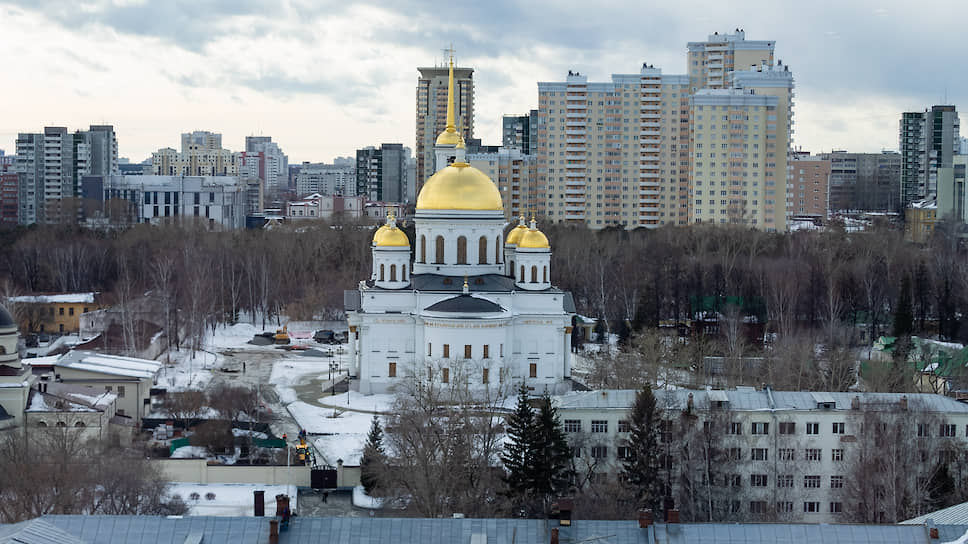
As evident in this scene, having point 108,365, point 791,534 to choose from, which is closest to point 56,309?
point 108,365

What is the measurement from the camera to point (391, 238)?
3894 cm

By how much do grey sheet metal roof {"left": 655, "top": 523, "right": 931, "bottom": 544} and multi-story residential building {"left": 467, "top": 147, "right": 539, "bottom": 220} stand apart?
6015 centimetres

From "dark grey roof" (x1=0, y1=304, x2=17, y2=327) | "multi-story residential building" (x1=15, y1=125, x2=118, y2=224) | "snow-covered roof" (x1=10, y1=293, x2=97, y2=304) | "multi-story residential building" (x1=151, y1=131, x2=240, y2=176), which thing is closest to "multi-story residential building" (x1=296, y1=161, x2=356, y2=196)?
"multi-story residential building" (x1=151, y1=131, x2=240, y2=176)

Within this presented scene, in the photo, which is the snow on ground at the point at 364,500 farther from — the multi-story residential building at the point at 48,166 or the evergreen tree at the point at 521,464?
the multi-story residential building at the point at 48,166

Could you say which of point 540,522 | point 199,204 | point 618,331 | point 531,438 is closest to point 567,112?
point 618,331

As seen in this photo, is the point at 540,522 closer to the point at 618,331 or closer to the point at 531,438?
the point at 531,438

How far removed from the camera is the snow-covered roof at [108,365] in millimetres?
34812

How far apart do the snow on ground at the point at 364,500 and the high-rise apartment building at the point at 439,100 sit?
8635 centimetres

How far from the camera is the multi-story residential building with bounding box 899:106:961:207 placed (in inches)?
4363

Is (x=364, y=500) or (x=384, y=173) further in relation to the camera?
(x=384, y=173)

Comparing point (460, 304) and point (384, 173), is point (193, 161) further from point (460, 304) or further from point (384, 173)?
Answer: point (460, 304)

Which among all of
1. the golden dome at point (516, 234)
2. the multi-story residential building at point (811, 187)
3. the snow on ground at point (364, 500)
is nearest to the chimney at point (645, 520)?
the snow on ground at point (364, 500)

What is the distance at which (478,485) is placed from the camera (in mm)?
24062

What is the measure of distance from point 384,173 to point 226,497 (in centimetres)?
11424
